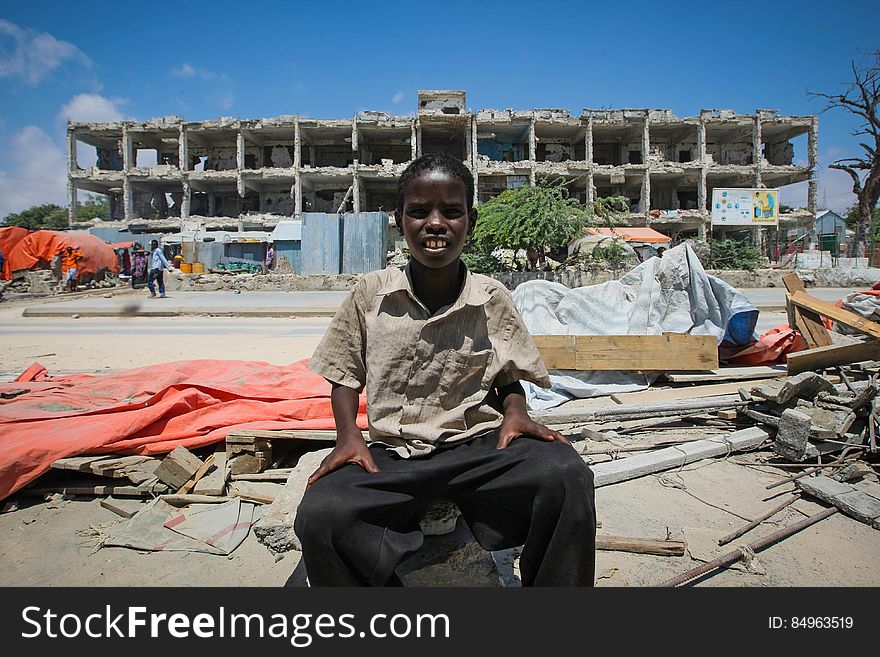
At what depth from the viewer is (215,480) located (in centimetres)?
284

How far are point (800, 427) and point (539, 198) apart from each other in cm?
1374

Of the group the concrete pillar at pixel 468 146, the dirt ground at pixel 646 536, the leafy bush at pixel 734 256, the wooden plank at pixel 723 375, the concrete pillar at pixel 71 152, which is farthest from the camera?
the concrete pillar at pixel 71 152

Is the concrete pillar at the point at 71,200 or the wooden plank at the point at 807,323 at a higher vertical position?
the concrete pillar at the point at 71,200

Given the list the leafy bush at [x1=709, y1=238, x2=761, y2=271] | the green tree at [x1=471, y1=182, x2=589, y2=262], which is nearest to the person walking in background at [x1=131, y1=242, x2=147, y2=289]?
the green tree at [x1=471, y1=182, x2=589, y2=262]

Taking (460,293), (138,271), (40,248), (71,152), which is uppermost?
(71,152)

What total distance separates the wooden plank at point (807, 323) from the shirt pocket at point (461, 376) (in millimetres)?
4613

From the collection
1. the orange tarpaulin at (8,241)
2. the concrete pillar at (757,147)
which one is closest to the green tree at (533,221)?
the orange tarpaulin at (8,241)

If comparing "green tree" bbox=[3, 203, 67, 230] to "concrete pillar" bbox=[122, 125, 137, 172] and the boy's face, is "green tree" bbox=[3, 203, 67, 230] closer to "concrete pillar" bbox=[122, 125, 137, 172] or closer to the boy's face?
"concrete pillar" bbox=[122, 125, 137, 172]

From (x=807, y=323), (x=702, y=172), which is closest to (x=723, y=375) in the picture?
(x=807, y=323)

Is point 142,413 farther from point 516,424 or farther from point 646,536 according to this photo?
point 646,536

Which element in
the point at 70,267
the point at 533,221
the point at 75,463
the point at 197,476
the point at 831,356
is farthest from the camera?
A: the point at 70,267

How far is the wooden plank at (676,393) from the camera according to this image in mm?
4457

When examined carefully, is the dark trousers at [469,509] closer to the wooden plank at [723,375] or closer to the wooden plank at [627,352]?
the wooden plank at [627,352]

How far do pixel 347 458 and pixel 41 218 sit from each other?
66642mm
